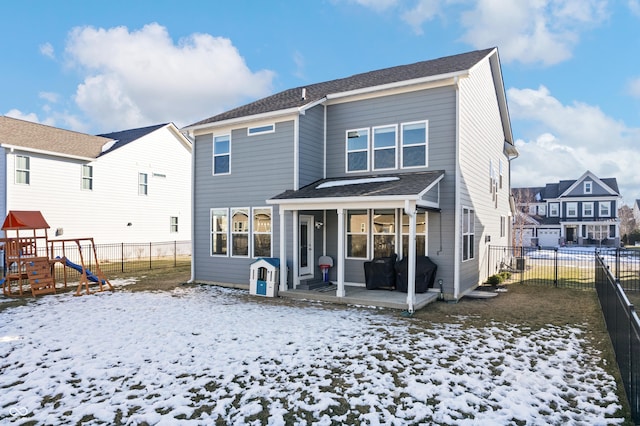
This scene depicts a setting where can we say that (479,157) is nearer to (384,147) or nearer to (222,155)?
(384,147)

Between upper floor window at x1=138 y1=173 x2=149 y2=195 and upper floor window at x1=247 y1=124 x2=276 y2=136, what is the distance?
13655 millimetres

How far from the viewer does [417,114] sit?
10.9 m

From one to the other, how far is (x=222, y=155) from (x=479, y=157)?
8333 mm

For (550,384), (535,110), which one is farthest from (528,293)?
(535,110)

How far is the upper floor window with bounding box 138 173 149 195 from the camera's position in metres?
23.3

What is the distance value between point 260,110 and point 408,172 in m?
4.97

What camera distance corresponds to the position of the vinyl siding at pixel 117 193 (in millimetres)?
18375

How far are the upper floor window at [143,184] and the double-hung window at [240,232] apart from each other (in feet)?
42.8

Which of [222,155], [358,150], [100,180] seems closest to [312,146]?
[358,150]

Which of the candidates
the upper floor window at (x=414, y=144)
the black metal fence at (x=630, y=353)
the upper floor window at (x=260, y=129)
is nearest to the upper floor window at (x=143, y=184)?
the upper floor window at (x=260, y=129)

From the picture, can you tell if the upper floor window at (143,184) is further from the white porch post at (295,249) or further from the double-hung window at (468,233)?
the double-hung window at (468,233)

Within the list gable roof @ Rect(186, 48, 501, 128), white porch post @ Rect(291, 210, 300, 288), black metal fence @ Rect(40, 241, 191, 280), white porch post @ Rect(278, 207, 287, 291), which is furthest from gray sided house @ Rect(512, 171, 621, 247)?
white porch post @ Rect(278, 207, 287, 291)

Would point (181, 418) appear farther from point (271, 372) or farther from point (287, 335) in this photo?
point (287, 335)

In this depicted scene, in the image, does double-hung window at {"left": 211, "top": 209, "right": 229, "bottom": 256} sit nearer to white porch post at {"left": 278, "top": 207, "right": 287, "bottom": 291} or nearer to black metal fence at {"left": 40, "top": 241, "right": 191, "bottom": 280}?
white porch post at {"left": 278, "top": 207, "right": 287, "bottom": 291}
